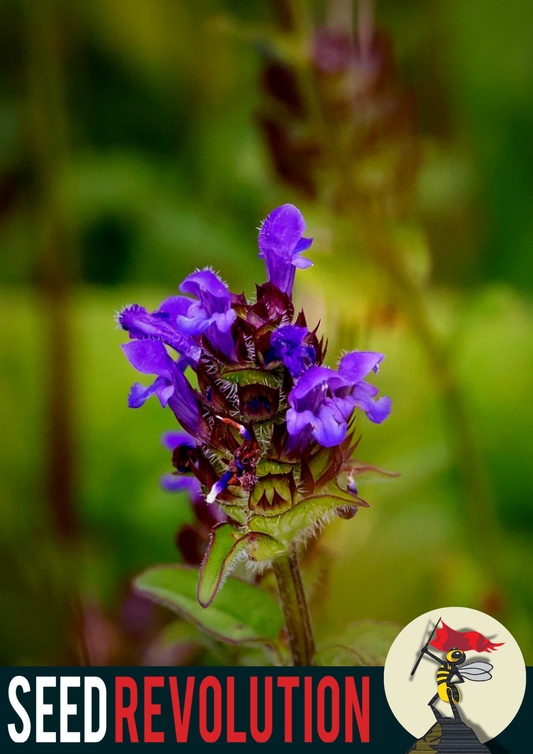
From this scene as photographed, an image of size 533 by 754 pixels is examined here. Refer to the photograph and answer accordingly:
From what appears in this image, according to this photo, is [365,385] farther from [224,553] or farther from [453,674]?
[453,674]

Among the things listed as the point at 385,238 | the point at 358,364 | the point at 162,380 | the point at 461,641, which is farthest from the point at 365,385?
the point at 385,238

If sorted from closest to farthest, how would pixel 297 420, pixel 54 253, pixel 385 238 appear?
1. pixel 297 420
2. pixel 385 238
3. pixel 54 253

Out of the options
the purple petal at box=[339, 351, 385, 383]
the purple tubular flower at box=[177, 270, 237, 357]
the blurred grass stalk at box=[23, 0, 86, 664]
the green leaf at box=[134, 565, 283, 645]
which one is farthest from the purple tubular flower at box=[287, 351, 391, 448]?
the blurred grass stalk at box=[23, 0, 86, 664]

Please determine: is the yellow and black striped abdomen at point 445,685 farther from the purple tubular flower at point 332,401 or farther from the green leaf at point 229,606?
the purple tubular flower at point 332,401

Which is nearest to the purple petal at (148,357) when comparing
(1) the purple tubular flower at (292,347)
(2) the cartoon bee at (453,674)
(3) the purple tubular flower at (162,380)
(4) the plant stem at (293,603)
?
(3) the purple tubular flower at (162,380)

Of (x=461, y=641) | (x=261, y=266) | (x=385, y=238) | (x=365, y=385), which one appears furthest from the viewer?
(x=261, y=266)

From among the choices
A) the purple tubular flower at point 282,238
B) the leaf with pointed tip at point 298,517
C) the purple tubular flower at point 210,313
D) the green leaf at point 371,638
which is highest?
the purple tubular flower at point 282,238

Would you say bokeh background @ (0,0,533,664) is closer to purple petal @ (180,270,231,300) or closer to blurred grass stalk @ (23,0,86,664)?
blurred grass stalk @ (23,0,86,664)
